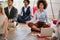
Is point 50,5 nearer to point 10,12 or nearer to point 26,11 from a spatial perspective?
point 26,11

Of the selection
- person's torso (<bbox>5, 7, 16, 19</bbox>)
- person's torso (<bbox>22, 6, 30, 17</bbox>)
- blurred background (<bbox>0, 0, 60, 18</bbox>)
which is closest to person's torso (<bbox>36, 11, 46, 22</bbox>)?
person's torso (<bbox>5, 7, 16, 19</bbox>)

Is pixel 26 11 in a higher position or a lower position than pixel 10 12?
lower

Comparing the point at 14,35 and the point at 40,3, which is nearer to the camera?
the point at 14,35

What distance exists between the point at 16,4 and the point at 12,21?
174 cm

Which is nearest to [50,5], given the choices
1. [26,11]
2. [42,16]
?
[26,11]

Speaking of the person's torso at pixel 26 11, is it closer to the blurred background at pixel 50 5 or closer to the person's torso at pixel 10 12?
the blurred background at pixel 50 5

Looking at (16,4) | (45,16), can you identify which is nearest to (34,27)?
(45,16)

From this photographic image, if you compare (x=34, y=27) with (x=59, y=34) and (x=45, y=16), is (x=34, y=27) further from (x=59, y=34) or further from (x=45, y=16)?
(x=59, y=34)

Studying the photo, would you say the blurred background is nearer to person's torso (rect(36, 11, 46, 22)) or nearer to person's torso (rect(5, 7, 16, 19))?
person's torso (rect(5, 7, 16, 19))

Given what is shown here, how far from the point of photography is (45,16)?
409 centimetres

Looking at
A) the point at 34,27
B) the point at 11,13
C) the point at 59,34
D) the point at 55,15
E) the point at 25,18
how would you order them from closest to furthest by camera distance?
the point at 59,34 → the point at 34,27 → the point at 11,13 → the point at 25,18 → the point at 55,15

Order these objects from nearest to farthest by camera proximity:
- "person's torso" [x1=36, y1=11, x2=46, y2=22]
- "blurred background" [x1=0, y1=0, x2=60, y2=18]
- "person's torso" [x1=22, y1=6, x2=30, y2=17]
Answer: "person's torso" [x1=36, y1=11, x2=46, y2=22], "person's torso" [x1=22, y1=6, x2=30, y2=17], "blurred background" [x1=0, y1=0, x2=60, y2=18]

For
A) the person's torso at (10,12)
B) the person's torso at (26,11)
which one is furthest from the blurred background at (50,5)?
the person's torso at (10,12)

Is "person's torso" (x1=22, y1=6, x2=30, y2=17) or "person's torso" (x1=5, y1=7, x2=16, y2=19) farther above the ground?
"person's torso" (x1=5, y1=7, x2=16, y2=19)
